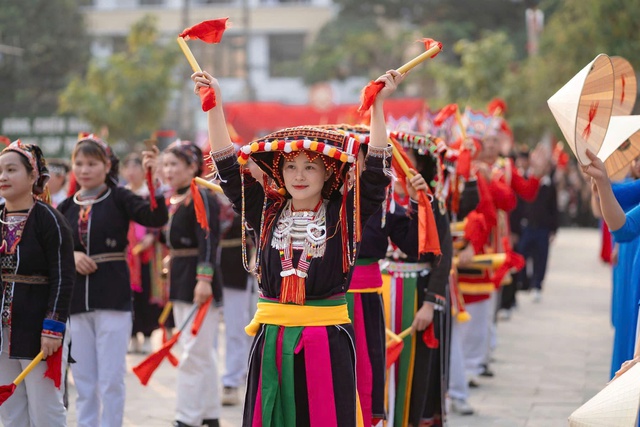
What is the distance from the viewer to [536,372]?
1041cm

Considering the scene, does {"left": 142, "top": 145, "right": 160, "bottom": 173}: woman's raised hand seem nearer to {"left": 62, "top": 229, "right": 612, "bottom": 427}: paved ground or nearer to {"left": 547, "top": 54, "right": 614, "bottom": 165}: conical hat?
{"left": 62, "top": 229, "right": 612, "bottom": 427}: paved ground

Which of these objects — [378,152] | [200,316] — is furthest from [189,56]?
[200,316]

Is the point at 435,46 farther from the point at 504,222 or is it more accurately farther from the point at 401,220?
the point at 504,222

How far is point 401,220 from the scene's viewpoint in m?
6.59

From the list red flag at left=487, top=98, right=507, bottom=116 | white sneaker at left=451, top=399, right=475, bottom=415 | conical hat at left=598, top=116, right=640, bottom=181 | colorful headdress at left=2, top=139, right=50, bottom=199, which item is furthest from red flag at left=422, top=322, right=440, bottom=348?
red flag at left=487, top=98, right=507, bottom=116

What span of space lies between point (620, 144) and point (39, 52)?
113 feet

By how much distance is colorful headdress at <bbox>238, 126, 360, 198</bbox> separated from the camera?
16.2 ft

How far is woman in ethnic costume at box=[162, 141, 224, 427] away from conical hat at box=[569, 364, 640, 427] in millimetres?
3499

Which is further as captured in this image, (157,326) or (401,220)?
(157,326)

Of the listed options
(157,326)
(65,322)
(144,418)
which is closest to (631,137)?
(65,322)

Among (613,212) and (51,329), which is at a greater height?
(613,212)

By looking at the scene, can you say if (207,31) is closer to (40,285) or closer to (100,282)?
(40,285)

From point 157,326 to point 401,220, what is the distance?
17.2 ft

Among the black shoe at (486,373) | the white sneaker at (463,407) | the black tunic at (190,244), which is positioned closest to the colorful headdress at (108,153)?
the black tunic at (190,244)
